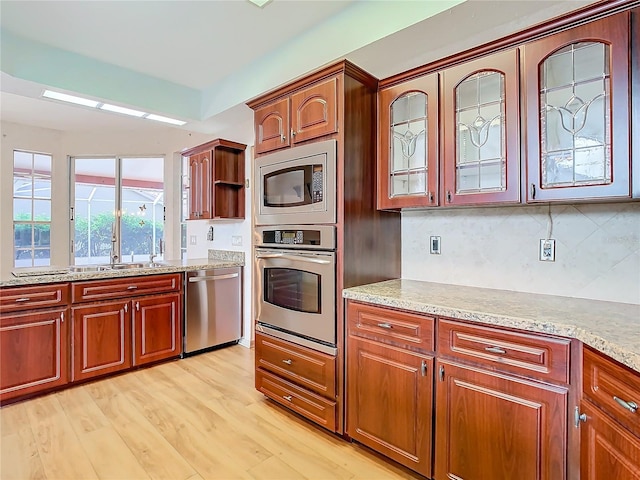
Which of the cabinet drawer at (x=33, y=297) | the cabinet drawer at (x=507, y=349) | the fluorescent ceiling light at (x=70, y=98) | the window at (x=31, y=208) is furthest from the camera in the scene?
the window at (x=31, y=208)

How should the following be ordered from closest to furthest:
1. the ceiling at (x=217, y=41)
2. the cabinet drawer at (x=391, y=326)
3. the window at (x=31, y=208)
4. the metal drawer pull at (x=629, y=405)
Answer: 1. the metal drawer pull at (x=629, y=405)
2. the cabinet drawer at (x=391, y=326)
3. the ceiling at (x=217, y=41)
4. the window at (x=31, y=208)

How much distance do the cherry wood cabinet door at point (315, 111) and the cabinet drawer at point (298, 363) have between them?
4.55 ft

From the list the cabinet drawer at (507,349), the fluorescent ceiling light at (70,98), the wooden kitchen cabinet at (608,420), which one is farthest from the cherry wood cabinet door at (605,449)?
the fluorescent ceiling light at (70,98)

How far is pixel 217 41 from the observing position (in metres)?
2.67

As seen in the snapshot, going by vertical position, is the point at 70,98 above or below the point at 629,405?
above

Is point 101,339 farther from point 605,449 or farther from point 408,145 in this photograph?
point 605,449

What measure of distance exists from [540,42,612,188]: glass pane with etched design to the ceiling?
1.35 ft

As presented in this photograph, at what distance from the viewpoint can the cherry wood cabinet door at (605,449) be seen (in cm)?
106

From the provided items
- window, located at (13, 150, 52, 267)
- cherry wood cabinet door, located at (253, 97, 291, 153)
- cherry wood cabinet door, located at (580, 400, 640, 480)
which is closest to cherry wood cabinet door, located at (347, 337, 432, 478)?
cherry wood cabinet door, located at (580, 400, 640, 480)

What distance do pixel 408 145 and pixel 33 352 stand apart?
3065 mm

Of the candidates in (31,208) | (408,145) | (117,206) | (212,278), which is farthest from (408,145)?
(31,208)

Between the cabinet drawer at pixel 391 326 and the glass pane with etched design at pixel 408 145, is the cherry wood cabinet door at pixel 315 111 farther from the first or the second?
the cabinet drawer at pixel 391 326

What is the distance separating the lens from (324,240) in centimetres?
214

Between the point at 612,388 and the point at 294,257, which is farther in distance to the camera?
the point at 294,257
